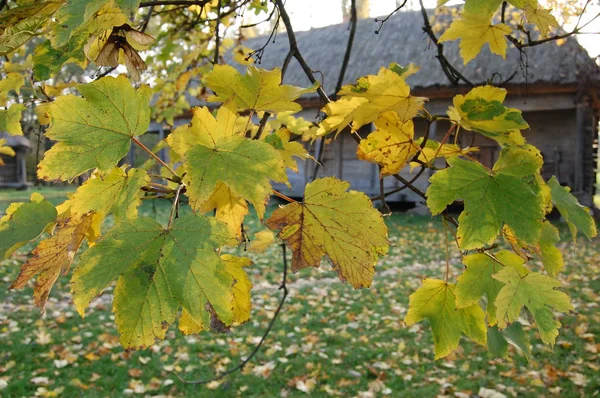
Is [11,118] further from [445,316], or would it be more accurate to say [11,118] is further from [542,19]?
[542,19]

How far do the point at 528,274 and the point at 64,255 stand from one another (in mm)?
883

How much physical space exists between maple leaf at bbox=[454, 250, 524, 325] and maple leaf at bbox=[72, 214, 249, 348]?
1.83ft

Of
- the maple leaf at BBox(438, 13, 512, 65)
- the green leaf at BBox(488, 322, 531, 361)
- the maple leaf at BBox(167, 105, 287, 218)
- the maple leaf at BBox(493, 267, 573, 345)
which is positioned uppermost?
the maple leaf at BBox(438, 13, 512, 65)

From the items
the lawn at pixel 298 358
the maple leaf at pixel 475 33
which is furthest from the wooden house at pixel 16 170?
the maple leaf at pixel 475 33

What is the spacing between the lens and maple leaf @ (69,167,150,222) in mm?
762

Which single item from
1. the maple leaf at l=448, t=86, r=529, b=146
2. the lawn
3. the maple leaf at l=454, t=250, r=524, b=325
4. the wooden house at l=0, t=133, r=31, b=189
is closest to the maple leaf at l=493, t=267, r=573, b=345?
the maple leaf at l=454, t=250, r=524, b=325

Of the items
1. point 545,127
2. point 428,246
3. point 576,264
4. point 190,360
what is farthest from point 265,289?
point 545,127

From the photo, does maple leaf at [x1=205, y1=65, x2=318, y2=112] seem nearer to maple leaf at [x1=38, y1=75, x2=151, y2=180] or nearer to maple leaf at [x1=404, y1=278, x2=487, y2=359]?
maple leaf at [x1=38, y1=75, x2=151, y2=180]

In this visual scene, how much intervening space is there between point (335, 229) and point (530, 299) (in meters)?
0.47

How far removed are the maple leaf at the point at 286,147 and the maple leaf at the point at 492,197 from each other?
40 cm

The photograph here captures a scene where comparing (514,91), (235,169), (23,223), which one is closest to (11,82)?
(23,223)

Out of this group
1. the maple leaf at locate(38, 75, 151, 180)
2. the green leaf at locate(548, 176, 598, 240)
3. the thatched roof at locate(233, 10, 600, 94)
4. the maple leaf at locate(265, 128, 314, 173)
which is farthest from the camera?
the thatched roof at locate(233, 10, 600, 94)

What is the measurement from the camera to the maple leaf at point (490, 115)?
100 cm

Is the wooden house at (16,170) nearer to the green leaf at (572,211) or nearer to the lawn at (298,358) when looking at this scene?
the lawn at (298,358)
